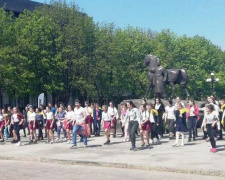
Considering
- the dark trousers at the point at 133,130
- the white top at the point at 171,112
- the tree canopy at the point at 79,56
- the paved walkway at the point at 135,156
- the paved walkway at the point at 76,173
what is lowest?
the paved walkway at the point at 76,173

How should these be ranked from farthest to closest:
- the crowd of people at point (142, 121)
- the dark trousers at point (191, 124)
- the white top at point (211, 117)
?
the dark trousers at point (191, 124)
the crowd of people at point (142, 121)
the white top at point (211, 117)

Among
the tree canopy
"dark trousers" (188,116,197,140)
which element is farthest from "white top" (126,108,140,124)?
the tree canopy

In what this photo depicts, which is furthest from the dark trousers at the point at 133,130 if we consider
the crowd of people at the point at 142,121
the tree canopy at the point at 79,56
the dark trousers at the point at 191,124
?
the tree canopy at the point at 79,56

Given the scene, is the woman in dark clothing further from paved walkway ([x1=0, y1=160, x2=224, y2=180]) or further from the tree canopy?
the tree canopy

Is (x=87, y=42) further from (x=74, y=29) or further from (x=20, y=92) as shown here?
(x=20, y=92)

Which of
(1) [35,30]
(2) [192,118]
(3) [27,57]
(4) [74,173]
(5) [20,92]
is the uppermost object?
(1) [35,30]

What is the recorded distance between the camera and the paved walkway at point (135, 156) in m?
12.4

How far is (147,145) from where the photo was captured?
56.4ft

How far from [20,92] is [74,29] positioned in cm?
860

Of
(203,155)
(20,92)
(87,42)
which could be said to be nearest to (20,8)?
(87,42)

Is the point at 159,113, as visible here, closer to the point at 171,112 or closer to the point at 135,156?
the point at 171,112

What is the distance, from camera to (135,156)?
14.8 meters

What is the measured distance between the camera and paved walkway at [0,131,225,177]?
1243 centimetres

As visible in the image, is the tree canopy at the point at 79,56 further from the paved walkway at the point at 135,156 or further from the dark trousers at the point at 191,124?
the dark trousers at the point at 191,124
